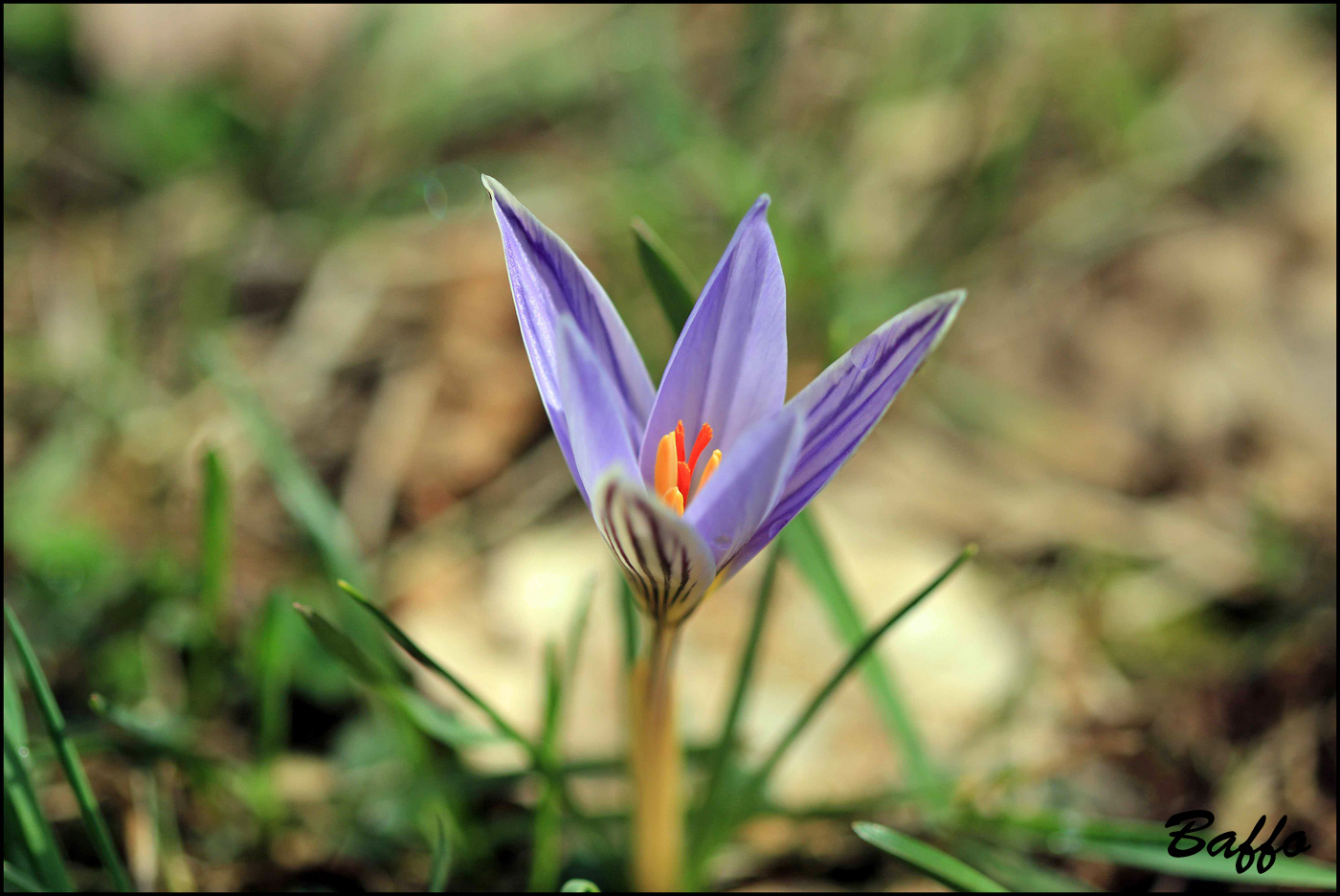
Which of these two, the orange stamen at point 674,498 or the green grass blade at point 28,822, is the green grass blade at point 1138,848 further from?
the green grass blade at point 28,822

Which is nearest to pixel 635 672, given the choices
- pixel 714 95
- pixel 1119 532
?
pixel 1119 532

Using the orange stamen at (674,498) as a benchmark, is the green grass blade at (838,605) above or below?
below

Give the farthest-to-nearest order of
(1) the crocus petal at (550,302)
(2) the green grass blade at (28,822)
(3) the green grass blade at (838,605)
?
1. (3) the green grass blade at (838,605)
2. (2) the green grass blade at (28,822)
3. (1) the crocus petal at (550,302)

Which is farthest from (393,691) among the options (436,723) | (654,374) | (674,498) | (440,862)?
(654,374)

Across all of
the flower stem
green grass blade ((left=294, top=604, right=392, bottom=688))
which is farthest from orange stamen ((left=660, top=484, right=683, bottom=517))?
green grass blade ((left=294, top=604, right=392, bottom=688))

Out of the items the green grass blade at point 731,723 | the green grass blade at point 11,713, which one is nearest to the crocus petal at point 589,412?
the green grass blade at point 731,723

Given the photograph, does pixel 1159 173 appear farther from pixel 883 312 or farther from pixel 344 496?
pixel 344 496
